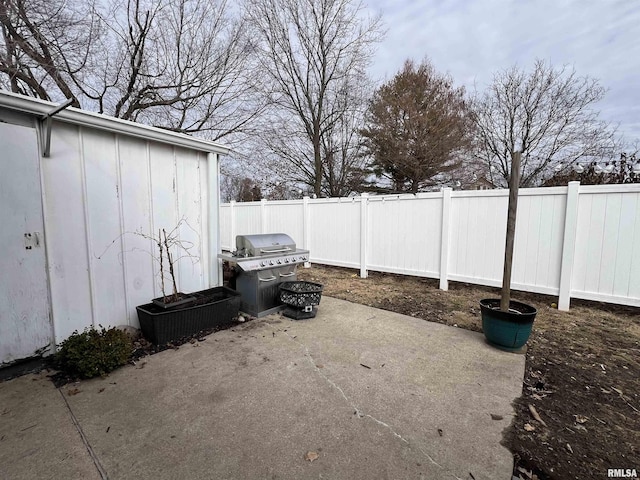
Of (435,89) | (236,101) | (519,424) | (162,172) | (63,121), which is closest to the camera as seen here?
(519,424)

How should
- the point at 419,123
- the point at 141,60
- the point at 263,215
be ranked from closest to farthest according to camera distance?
the point at 141,60
the point at 263,215
the point at 419,123

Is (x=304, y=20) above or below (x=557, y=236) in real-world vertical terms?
above

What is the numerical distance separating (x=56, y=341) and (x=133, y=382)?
1.00m

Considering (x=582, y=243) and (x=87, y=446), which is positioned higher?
(x=582, y=243)

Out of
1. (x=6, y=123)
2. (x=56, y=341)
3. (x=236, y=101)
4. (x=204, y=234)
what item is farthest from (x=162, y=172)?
(x=236, y=101)

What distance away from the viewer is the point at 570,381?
94.5 inches

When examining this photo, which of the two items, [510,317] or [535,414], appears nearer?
[535,414]

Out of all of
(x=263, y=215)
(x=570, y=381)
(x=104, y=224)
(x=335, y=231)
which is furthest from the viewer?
(x=263, y=215)

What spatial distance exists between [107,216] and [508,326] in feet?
13.8

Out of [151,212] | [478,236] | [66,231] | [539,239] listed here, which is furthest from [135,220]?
[539,239]

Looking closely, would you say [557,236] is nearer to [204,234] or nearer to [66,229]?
[204,234]

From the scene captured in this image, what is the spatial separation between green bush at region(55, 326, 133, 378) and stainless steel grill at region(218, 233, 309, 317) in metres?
1.46

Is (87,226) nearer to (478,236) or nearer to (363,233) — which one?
(363,233)

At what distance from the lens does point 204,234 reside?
13.0 ft
